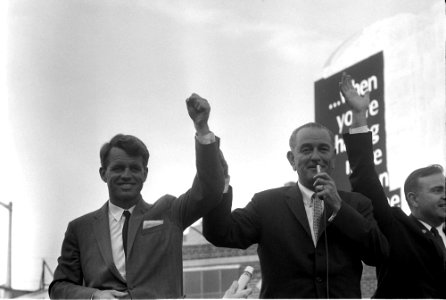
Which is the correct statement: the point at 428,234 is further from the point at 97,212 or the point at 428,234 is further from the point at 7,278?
the point at 7,278

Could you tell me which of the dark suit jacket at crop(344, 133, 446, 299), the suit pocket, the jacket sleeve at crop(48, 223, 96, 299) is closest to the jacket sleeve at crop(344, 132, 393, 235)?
the dark suit jacket at crop(344, 133, 446, 299)

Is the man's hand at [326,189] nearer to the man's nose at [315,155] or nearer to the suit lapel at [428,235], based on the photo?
the man's nose at [315,155]

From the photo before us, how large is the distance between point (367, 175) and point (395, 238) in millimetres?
297

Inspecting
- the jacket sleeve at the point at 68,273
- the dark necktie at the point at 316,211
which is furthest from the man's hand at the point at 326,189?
the jacket sleeve at the point at 68,273

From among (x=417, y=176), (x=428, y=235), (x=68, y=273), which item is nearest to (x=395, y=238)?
(x=428, y=235)

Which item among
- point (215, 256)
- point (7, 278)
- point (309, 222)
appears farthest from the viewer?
point (215, 256)

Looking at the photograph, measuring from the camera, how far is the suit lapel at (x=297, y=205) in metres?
3.84

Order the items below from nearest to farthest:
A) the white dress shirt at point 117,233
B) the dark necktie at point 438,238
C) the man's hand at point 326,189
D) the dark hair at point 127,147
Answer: the man's hand at point 326,189
the white dress shirt at point 117,233
the dark hair at point 127,147
the dark necktie at point 438,238

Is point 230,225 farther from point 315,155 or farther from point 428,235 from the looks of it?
point 428,235

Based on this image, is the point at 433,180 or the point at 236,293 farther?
the point at 433,180

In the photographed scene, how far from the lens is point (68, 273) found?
Result: 12.7 feet

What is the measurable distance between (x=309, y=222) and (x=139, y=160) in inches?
29.5

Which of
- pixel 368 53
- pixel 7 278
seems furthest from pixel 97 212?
pixel 368 53

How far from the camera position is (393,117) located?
20828 millimetres
